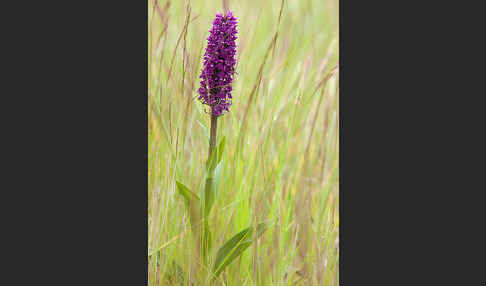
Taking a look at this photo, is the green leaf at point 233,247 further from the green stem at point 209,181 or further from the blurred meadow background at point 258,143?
the green stem at point 209,181

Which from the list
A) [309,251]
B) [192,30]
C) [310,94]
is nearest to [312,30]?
[310,94]

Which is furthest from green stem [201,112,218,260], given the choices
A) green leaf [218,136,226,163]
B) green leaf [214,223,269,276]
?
green leaf [214,223,269,276]

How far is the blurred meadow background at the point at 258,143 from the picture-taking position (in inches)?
167

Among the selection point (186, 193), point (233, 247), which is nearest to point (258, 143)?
point (186, 193)

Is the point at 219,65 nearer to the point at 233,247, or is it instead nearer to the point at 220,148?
the point at 220,148

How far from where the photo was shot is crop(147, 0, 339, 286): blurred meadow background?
424 centimetres

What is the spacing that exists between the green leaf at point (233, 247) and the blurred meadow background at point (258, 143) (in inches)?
1.9

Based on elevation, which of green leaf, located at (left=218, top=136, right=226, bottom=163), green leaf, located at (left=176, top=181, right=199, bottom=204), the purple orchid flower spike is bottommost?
green leaf, located at (left=176, top=181, right=199, bottom=204)

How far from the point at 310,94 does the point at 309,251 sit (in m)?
1.18

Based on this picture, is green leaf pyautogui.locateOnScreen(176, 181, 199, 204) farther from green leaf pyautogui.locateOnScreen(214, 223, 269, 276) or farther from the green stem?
green leaf pyautogui.locateOnScreen(214, 223, 269, 276)

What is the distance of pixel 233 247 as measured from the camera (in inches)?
165

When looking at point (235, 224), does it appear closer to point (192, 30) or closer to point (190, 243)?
point (190, 243)

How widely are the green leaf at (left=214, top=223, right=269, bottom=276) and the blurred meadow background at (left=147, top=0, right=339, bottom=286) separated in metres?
0.05

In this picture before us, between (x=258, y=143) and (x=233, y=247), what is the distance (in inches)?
30.7
